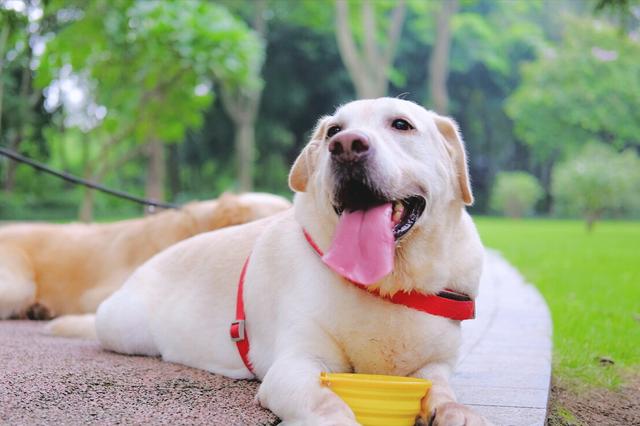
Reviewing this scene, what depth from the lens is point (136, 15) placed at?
1203cm

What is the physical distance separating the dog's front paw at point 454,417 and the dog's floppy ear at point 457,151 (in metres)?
0.88

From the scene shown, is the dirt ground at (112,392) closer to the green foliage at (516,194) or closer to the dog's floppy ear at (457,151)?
the dog's floppy ear at (457,151)

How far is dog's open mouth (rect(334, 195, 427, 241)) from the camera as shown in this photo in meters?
2.73

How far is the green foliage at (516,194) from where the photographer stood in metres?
34.1

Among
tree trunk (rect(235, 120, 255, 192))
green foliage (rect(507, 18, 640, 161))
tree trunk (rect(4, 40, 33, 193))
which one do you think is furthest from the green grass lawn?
green foliage (rect(507, 18, 640, 161))

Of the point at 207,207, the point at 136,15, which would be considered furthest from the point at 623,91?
the point at 207,207

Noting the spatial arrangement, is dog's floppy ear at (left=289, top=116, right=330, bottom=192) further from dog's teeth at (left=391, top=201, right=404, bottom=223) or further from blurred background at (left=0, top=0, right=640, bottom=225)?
blurred background at (left=0, top=0, right=640, bottom=225)

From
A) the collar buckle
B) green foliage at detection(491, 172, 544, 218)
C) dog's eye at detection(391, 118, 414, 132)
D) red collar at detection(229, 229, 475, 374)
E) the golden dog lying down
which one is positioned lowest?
green foliage at detection(491, 172, 544, 218)

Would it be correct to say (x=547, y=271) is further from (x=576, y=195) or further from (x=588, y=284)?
(x=576, y=195)

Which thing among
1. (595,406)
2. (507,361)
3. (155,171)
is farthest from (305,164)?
(155,171)

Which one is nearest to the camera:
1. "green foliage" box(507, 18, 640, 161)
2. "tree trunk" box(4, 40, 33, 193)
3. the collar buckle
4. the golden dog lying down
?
the collar buckle

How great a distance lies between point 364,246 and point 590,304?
438 centimetres

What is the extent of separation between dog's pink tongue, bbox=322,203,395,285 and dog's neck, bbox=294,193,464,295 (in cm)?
15

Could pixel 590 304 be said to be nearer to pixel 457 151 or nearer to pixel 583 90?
pixel 457 151
